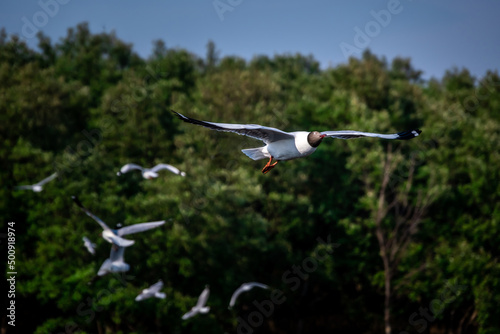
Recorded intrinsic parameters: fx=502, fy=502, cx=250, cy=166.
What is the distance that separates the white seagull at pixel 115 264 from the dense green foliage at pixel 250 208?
8087 mm

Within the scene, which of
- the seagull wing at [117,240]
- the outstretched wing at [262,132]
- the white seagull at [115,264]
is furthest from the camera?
the white seagull at [115,264]

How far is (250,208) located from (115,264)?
45.6ft

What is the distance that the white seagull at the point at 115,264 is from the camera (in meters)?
15.5

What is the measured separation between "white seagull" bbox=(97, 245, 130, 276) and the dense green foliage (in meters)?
8.09

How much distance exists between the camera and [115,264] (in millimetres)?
15742

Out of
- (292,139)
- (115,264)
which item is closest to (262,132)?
(292,139)

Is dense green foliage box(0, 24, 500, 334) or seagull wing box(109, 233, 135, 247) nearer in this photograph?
seagull wing box(109, 233, 135, 247)

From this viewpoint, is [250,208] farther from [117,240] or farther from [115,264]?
[117,240]

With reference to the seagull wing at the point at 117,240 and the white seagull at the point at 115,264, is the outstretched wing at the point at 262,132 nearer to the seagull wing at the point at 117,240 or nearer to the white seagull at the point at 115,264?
the seagull wing at the point at 117,240

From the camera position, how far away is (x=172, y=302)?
2392 cm

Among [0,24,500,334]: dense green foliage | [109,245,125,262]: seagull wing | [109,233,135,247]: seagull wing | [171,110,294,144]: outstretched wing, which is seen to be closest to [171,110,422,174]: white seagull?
[171,110,294,144]: outstretched wing

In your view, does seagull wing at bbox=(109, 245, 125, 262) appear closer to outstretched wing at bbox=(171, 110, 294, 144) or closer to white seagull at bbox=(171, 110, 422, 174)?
white seagull at bbox=(171, 110, 422, 174)

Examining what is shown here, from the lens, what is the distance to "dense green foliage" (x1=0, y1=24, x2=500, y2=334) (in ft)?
82.9

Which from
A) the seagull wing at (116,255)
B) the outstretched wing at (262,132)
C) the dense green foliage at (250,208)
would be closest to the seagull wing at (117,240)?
the seagull wing at (116,255)
